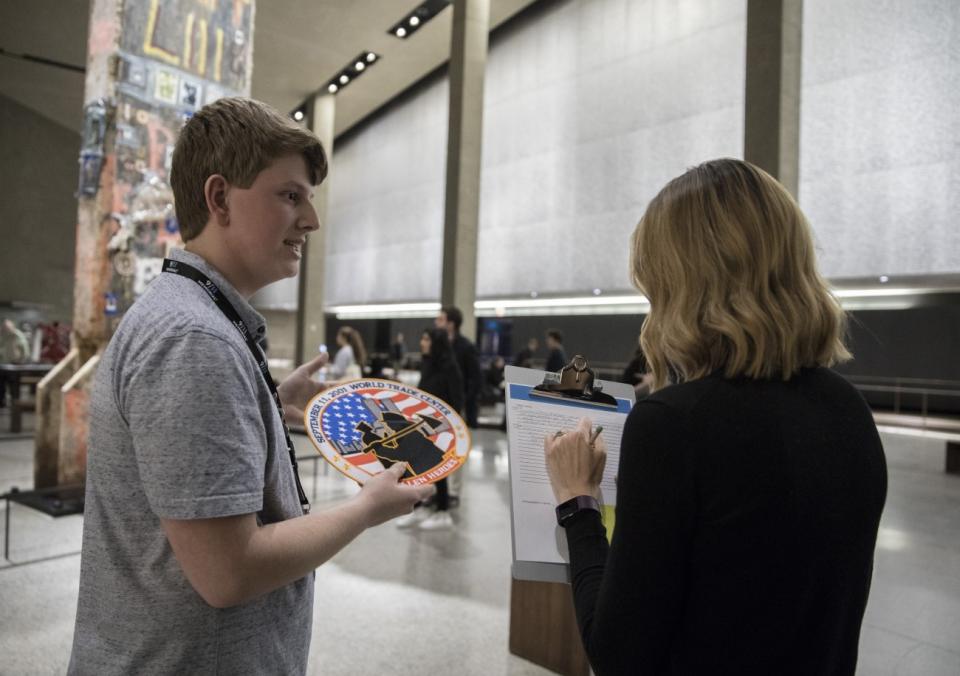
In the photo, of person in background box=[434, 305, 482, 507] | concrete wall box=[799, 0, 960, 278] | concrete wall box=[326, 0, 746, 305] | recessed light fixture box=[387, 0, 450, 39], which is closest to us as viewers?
person in background box=[434, 305, 482, 507]

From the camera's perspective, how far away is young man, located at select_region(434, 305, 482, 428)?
22.4ft

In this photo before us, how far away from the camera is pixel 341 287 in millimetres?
21766

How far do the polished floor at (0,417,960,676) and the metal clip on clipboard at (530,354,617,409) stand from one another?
7.16 ft

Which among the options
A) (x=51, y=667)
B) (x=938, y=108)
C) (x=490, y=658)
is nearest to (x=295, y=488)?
(x=490, y=658)

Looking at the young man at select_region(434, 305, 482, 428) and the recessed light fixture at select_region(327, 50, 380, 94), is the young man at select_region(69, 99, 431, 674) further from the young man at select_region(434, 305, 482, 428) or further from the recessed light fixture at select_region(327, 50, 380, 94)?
the recessed light fixture at select_region(327, 50, 380, 94)

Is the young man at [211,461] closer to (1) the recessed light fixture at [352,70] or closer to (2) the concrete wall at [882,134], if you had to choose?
(2) the concrete wall at [882,134]

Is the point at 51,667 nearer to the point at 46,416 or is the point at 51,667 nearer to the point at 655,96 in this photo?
the point at 46,416

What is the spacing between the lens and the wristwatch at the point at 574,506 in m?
1.18

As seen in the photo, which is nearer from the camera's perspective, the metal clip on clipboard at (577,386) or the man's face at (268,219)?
the man's face at (268,219)

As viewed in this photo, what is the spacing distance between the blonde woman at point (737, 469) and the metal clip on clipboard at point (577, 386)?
12.8 inches

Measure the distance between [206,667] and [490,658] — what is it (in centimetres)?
249

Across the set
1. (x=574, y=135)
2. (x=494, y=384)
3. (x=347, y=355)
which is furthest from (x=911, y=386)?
(x=347, y=355)

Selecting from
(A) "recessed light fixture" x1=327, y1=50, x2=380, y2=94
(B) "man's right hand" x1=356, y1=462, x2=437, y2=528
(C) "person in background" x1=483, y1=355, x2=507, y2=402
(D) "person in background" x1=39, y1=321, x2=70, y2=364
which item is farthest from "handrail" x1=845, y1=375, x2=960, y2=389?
(D) "person in background" x1=39, y1=321, x2=70, y2=364

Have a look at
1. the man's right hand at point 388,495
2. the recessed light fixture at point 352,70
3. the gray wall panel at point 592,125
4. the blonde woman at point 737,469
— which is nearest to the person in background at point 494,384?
the gray wall panel at point 592,125
